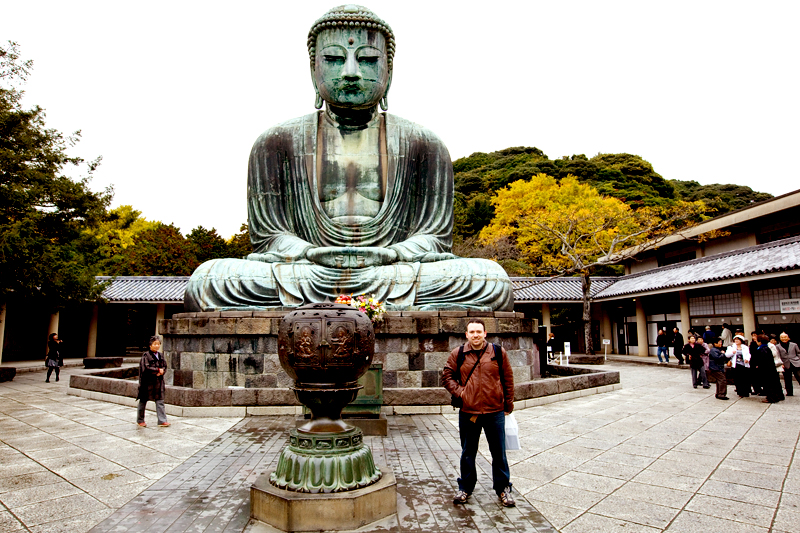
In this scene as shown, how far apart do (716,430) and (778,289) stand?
40.0ft

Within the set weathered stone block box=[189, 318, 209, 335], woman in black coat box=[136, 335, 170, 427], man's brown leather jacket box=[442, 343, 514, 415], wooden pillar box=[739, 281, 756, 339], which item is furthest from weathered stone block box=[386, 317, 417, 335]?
wooden pillar box=[739, 281, 756, 339]

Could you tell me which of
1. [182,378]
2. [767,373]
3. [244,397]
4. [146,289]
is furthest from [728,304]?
[146,289]

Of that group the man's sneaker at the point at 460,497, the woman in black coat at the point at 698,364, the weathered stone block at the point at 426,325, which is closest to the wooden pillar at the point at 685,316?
the woman in black coat at the point at 698,364

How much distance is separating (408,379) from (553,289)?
771 inches

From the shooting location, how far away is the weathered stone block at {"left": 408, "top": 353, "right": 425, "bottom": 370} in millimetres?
8117

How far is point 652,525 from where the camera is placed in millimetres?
3553

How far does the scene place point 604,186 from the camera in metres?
39.8

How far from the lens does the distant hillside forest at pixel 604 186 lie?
3859cm

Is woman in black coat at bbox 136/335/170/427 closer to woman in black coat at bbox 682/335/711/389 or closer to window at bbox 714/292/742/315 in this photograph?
woman in black coat at bbox 682/335/711/389

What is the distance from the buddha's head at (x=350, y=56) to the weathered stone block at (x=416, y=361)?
4.60 m

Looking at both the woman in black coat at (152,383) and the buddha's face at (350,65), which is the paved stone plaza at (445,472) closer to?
the woman in black coat at (152,383)

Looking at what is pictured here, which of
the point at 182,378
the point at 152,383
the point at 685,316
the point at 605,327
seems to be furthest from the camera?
the point at 605,327

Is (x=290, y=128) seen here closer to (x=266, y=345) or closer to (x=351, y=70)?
(x=351, y=70)

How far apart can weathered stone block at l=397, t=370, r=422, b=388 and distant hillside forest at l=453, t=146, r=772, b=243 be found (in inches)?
1132
